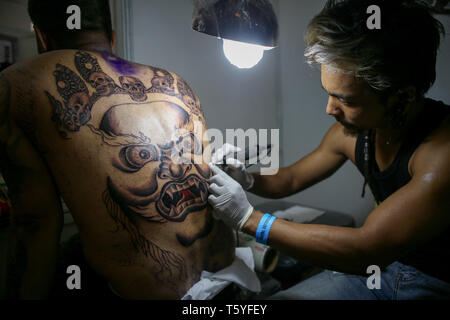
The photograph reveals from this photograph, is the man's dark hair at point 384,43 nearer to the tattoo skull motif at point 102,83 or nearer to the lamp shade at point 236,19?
the lamp shade at point 236,19

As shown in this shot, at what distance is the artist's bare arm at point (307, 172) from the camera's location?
1.29 m

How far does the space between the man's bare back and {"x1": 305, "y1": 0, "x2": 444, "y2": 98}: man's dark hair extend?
0.55 meters

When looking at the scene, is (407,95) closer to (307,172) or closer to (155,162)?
(307,172)

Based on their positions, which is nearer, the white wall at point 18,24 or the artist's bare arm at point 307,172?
the white wall at point 18,24

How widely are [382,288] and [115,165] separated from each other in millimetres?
1017

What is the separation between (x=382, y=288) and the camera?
3.35 ft

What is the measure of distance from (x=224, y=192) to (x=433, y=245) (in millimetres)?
735

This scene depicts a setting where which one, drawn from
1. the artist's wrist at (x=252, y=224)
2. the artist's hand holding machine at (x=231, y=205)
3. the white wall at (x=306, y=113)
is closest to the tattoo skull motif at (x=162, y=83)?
the artist's hand holding machine at (x=231, y=205)

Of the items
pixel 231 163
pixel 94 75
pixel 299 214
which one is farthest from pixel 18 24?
pixel 299 214

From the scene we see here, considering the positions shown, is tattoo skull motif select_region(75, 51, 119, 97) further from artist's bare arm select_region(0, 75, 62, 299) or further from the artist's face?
the artist's face

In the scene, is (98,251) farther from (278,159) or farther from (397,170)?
(278,159)

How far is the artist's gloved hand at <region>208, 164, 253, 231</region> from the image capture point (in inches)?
33.7

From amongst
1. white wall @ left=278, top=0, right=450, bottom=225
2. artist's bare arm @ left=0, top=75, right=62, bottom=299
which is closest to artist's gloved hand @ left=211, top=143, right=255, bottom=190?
artist's bare arm @ left=0, top=75, right=62, bottom=299

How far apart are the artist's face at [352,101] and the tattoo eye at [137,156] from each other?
0.60 m
